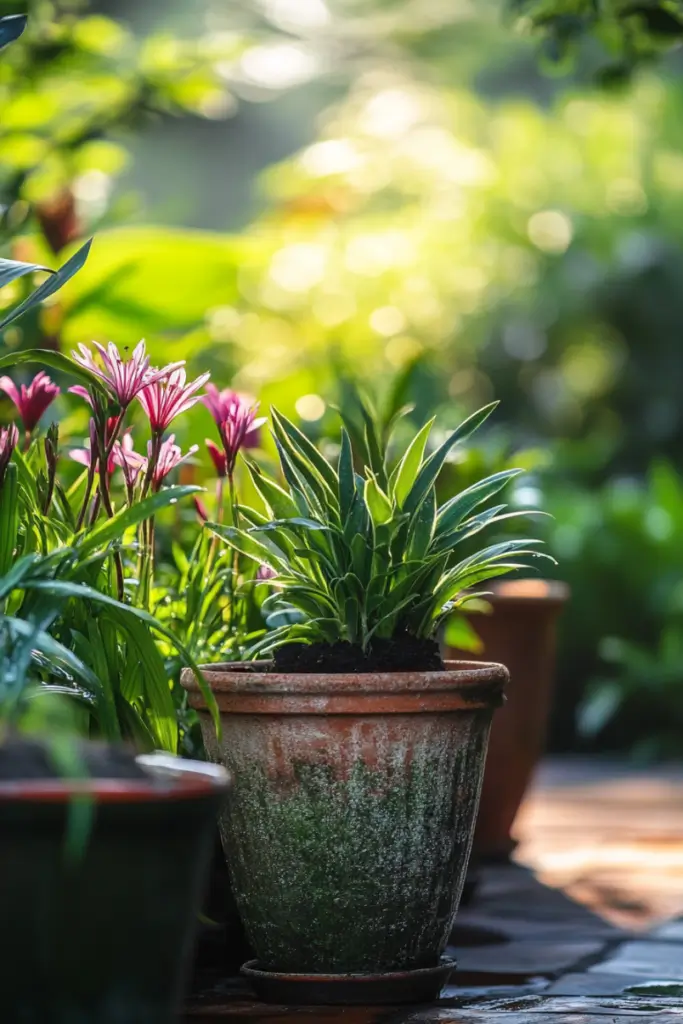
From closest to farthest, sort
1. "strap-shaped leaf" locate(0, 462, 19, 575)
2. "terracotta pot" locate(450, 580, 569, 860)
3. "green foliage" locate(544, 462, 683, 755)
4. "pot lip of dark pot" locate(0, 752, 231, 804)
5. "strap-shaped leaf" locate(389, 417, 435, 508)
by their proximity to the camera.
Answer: "pot lip of dark pot" locate(0, 752, 231, 804), "strap-shaped leaf" locate(0, 462, 19, 575), "strap-shaped leaf" locate(389, 417, 435, 508), "terracotta pot" locate(450, 580, 569, 860), "green foliage" locate(544, 462, 683, 755)

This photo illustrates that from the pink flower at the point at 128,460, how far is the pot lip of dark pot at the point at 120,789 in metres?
0.75

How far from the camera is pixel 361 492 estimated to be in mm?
2135

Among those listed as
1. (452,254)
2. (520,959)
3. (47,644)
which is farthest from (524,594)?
(452,254)

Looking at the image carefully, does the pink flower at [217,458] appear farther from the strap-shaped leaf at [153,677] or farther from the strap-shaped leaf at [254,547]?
the strap-shaped leaf at [153,677]

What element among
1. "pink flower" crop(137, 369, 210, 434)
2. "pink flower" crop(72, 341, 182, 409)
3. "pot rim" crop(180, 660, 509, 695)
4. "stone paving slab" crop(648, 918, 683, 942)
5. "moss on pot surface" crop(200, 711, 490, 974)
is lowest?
"stone paving slab" crop(648, 918, 683, 942)

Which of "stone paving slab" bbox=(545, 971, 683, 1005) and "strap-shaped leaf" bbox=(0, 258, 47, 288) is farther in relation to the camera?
"stone paving slab" bbox=(545, 971, 683, 1005)

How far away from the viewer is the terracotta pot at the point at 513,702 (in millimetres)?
3508

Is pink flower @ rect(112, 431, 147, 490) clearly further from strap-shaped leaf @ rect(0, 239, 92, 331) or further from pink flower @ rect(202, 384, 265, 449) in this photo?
strap-shaped leaf @ rect(0, 239, 92, 331)

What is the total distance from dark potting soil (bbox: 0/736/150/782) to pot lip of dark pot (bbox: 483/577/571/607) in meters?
2.14

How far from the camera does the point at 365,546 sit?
6.72 feet

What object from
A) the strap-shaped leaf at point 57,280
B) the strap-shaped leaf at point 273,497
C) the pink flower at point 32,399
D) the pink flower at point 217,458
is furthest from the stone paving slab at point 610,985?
the strap-shaped leaf at point 57,280

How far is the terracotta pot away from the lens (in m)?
3.51

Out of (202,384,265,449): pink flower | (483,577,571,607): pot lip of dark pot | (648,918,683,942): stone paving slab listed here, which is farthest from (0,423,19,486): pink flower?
(483,577,571,607): pot lip of dark pot

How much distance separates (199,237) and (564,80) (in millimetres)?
7891
